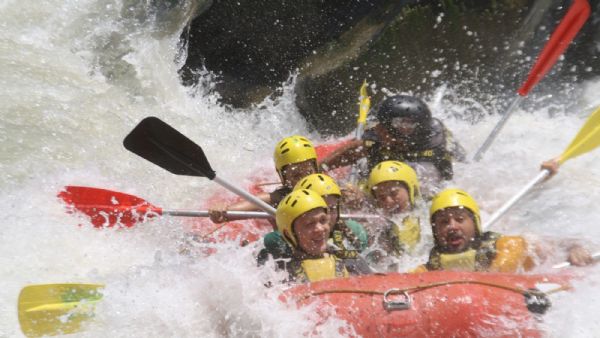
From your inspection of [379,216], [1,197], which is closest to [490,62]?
[379,216]

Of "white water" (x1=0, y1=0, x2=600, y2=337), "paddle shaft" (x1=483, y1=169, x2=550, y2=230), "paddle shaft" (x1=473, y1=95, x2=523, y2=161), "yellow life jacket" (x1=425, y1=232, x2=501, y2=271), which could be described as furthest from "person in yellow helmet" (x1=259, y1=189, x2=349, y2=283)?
"paddle shaft" (x1=473, y1=95, x2=523, y2=161)

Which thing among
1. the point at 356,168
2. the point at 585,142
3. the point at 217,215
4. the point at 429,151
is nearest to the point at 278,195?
the point at 217,215

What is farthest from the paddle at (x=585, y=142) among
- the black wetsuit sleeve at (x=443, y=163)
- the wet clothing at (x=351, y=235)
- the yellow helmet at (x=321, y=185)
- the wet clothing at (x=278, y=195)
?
the wet clothing at (x=278, y=195)

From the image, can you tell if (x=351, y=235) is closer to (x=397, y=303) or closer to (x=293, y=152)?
(x=293, y=152)

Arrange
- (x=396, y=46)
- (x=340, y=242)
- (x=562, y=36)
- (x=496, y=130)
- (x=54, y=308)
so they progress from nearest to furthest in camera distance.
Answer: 1. (x=54, y=308)
2. (x=340, y=242)
3. (x=562, y=36)
4. (x=496, y=130)
5. (x=396, y=46)

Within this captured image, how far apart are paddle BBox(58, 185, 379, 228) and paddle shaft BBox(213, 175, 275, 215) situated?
129 mm

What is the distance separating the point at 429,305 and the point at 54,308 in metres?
1.47

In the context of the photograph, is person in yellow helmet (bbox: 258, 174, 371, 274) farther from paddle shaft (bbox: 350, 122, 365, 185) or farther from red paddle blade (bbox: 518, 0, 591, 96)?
red paddle blade (bbox: 518, 0, 591, 96)

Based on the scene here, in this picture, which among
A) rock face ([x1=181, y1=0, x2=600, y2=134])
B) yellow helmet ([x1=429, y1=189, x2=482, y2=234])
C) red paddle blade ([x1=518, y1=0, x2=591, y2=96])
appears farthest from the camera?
rock face ([x1=181, y1=0, x2=600, y2=134])

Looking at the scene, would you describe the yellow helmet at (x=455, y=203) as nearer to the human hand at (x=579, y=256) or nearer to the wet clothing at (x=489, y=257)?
the wet clothing at (x=489, y=257)

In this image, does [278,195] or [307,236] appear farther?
[278,195]

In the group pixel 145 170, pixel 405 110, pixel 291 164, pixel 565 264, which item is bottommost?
pixel 565 264

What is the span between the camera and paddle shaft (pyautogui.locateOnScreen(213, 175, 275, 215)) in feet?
10.1

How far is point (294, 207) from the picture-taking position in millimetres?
2615
